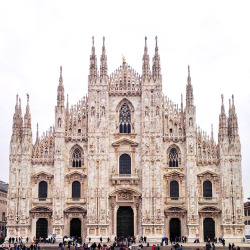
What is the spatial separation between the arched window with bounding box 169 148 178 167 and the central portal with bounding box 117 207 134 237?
23.3ft

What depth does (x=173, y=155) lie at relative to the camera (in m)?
60.1

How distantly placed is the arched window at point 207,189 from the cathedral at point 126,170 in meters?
0.11

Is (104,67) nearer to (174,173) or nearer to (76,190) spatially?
(76,190)

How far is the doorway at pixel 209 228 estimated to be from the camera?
191 ft

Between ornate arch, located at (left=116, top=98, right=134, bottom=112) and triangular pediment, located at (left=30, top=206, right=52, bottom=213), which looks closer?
triangular pediment, located at (left=30, top=206, right=52, bottom=213)

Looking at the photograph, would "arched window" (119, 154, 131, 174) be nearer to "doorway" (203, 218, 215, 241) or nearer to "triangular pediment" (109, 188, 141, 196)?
"triangular pediment" (109, 188, 141, 196)

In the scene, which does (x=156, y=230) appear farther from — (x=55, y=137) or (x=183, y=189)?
(x=55, y=137)

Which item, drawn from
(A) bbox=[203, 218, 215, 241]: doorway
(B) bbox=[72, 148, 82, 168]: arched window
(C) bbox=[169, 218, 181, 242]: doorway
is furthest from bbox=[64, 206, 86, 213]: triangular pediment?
(A) bbox=[203, 218, 215, 241]: doorway

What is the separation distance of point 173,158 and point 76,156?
11310mm

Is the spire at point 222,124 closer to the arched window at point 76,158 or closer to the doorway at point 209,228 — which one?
the doorway at point 209,228

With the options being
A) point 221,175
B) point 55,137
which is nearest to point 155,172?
point 221,175

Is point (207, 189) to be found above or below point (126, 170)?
below

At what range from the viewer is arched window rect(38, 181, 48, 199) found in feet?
195

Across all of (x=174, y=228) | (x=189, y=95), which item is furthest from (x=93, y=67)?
(x=174, y=228)
